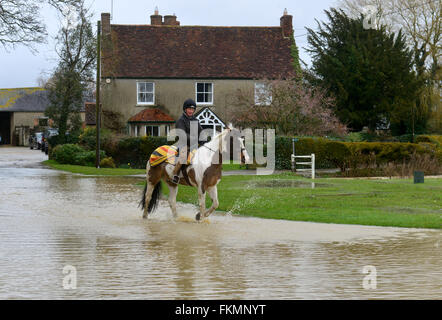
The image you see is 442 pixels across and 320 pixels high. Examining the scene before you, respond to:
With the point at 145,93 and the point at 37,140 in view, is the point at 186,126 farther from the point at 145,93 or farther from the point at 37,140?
the point at 37,140

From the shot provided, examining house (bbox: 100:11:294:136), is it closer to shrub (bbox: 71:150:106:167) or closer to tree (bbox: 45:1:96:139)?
tree (bbox: 45:1:96:139)

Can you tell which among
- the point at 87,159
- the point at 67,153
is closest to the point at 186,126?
the point at 87,159

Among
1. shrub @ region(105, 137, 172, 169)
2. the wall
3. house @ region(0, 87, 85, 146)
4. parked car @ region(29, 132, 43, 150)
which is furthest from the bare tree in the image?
house @ region(0, 87, 85, 146)

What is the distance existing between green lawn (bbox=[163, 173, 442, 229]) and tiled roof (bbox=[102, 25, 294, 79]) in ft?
85.5

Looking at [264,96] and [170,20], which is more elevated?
[170,20]

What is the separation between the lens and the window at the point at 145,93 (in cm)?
5256

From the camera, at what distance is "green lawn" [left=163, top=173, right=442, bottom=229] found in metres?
16.1

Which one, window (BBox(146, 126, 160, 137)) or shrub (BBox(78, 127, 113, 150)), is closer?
shrub (BBox(78, 127, 113, 150))

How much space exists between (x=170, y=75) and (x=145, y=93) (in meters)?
2.37

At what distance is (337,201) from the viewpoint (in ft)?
64.3

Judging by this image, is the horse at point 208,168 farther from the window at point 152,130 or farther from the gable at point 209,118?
the window at point 152,130

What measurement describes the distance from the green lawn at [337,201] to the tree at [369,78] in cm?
2224
